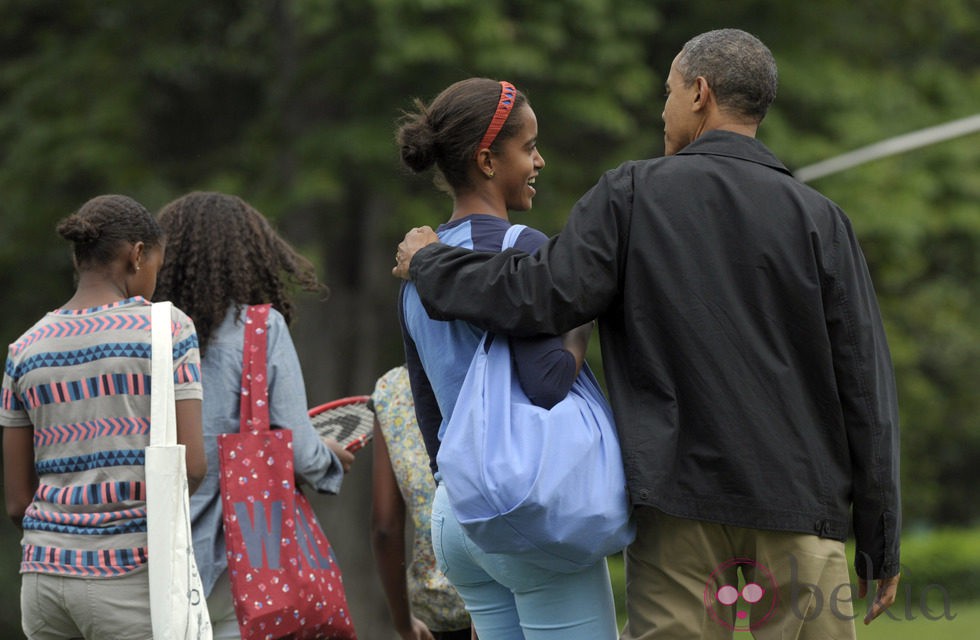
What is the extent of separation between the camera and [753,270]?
3.21 metres

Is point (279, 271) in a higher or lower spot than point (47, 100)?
lower

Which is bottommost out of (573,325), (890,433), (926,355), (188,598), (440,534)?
(926,355)

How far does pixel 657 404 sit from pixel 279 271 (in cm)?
188

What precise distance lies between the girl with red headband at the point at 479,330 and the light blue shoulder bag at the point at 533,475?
12 cm

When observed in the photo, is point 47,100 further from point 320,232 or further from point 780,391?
point 780,391

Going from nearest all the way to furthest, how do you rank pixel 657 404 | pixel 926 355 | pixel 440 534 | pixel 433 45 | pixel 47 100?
pixel 657 404 → pixel 440 534 → pixel 433 45 → pixel 47 100 → pixel 926 355

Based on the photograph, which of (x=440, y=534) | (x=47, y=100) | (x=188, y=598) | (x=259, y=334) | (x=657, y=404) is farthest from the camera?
(x=47, y=100)

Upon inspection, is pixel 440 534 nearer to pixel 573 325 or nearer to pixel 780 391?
pixel 573 325

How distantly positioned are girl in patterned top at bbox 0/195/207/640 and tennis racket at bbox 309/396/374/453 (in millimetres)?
970

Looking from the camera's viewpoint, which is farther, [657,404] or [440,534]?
[440,534]

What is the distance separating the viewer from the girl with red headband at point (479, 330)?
3.24 metres

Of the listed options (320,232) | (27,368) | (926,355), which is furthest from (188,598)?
(926,355)

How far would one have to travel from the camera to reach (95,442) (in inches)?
150

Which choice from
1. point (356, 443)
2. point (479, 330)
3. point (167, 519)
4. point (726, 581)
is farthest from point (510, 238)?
point (356, 443)
